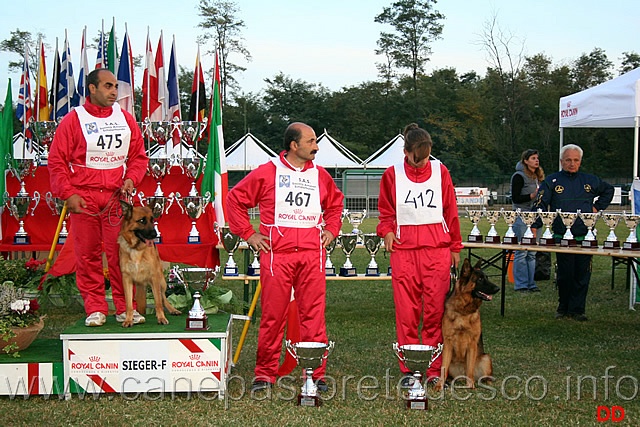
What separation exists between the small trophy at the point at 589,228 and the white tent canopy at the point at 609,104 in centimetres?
132

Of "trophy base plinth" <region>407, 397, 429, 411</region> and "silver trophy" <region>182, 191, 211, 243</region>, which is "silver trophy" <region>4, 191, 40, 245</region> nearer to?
"silver trophy" <region>182, 191, 211, 243</region>

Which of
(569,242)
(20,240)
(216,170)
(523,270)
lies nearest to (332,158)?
(523,270)

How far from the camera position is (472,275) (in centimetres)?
Result: 513

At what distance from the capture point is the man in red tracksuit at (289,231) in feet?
16.2

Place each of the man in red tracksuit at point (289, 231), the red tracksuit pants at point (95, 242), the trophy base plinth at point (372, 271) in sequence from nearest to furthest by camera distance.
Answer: the man in red tracksuit at point (289, 231) < the red tracksuit pants at point (95, 242) < the trophy base plinth at point (372, 271)

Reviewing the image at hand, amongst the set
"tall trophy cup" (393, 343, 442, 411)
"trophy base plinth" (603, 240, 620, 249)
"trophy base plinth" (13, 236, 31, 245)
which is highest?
"trophy base plinth" (13, 236, 31, 245)

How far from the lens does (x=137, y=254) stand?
16.9 ft

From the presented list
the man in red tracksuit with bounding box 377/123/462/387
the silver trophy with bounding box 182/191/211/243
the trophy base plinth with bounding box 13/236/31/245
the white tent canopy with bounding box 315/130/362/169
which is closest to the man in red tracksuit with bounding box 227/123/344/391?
the man in red tracksuit with bounding box 377/123/462/387

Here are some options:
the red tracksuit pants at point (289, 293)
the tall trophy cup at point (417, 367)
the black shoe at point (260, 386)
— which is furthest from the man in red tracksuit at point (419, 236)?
the black shoe at point (260, 386)

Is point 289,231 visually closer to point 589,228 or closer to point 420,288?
point 420,288

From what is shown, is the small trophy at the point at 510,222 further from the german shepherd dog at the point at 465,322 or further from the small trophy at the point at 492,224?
the german shepherd dog at the point at 465,322

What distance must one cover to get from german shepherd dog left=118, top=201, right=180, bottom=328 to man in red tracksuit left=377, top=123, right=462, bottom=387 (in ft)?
5.20

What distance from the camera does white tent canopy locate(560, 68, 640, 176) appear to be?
839 centimetres

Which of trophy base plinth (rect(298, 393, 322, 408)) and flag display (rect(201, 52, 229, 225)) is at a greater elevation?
flag display (rect(201, 52, 229, 225))
